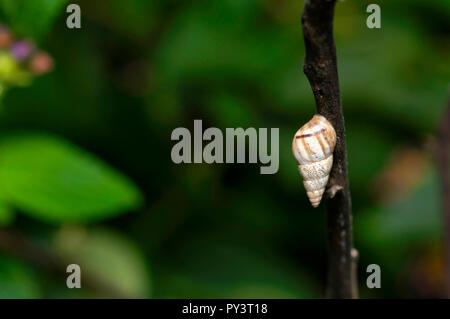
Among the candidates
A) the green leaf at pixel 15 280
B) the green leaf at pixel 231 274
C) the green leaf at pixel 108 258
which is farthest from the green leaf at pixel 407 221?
the green leaf at pixel 15 280

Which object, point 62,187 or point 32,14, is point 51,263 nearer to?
point 62,187

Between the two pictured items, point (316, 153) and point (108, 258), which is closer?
point (316, 153)

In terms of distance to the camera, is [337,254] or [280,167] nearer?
[337,254]

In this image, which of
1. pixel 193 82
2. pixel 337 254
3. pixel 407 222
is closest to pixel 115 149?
pixel 193 82

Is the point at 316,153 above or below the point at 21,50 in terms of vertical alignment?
below

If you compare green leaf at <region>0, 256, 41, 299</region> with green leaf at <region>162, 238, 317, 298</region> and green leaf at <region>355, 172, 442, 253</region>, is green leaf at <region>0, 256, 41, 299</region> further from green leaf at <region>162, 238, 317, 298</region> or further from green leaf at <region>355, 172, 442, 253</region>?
green leaf at <region>355, 172, 442, 253</region>

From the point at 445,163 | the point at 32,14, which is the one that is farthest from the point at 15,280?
the point at 445,163

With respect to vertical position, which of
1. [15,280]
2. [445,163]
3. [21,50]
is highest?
[21,50]
